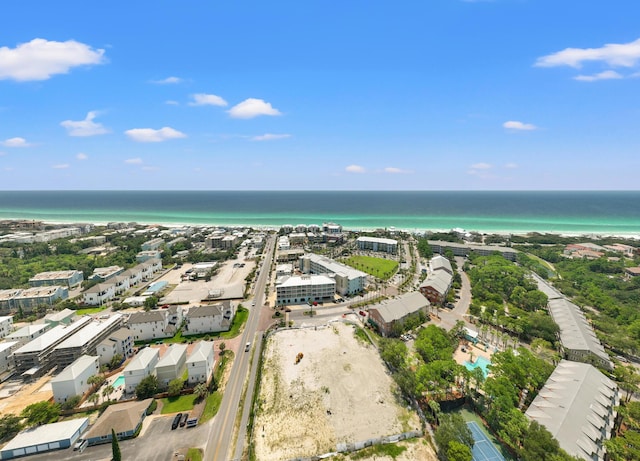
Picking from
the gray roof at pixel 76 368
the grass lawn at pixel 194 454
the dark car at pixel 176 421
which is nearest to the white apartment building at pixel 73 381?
the gray roof at pixel 76 368

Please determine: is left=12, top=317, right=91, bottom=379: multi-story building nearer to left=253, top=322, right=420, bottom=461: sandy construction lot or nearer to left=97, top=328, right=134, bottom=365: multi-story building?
left=97, top=328, right=134, bottom=365: multi-story building

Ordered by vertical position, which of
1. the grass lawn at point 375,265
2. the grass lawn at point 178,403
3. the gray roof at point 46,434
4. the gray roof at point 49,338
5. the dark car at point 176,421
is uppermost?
the grass lawn at point 375,265

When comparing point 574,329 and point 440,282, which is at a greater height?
point 440,282

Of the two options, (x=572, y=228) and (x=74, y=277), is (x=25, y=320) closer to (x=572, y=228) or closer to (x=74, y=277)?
(x=74, y=277)

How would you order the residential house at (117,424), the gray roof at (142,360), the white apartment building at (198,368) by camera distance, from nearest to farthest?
the residential house at (117,424)
the gray roof at (142,360)
the white apartment building at (198,368)

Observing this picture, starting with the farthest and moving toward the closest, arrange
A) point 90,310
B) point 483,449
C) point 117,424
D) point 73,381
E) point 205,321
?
point 90,310 → point 205,321 → point 73,381 → point 117,424 → point 483,449

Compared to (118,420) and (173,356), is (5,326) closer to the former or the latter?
(173,356)

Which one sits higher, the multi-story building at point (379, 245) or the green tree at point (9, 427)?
the multi-story building at point (379, 245)

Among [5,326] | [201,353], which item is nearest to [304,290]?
[201,353]

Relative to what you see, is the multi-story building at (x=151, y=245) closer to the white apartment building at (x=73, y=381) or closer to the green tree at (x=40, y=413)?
the white apartment building at (x=73, y=381)
